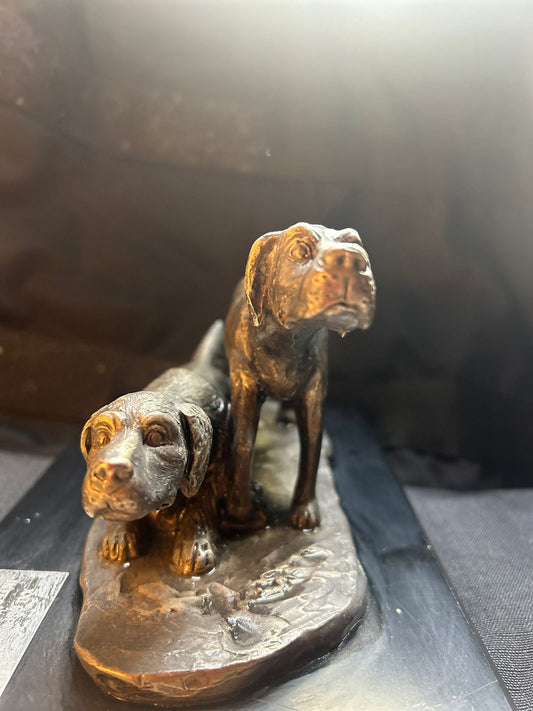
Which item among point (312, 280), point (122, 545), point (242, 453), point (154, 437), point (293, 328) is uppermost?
point (312, 280)

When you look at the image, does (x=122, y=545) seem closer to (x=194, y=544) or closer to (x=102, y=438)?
(x=194, y=544)

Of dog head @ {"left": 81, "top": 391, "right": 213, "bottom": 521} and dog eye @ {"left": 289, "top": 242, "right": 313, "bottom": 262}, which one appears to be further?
dog eye @ {"left": 289, "top": 242, "right": 313, "bottom": 262}

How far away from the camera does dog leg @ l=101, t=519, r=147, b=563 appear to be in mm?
1064

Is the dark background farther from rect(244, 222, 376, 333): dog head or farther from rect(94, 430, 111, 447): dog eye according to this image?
rect(94, 430, 111, 447): dog eye

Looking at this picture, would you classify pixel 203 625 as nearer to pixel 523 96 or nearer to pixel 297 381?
pixel 297 381

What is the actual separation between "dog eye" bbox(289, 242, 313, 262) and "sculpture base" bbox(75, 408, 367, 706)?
0.64m

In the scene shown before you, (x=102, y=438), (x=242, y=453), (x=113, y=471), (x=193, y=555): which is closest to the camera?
(x=113, y=471)

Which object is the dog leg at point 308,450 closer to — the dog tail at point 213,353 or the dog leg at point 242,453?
the dog leg at point 242,453

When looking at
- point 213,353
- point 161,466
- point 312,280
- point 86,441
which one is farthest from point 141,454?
point 213,353

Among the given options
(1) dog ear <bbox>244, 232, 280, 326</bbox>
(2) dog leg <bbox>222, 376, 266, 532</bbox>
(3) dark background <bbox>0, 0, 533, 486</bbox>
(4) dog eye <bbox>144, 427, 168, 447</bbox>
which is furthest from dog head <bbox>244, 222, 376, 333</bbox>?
(3) dark background <bbox>0, 0, 533, 486</bbox>

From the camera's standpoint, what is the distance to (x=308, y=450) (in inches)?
47.4

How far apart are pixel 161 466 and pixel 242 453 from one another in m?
0.28

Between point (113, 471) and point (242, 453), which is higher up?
point (113, 471)

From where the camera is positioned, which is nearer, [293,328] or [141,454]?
[141,454]
